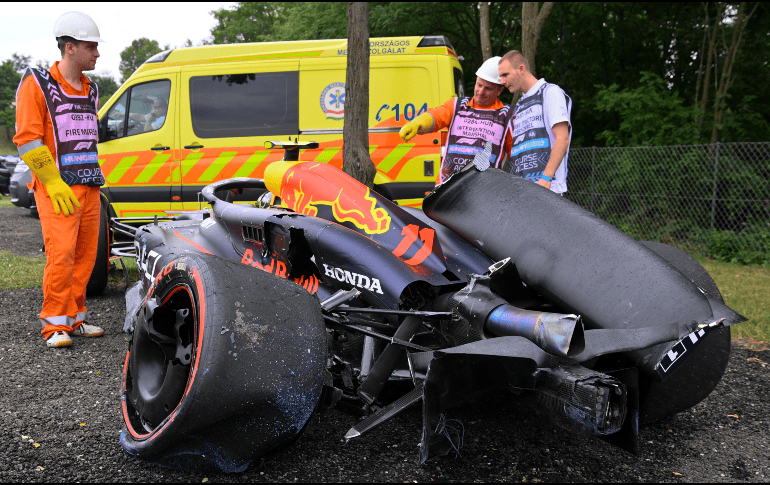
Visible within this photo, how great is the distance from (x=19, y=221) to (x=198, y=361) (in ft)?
40.7

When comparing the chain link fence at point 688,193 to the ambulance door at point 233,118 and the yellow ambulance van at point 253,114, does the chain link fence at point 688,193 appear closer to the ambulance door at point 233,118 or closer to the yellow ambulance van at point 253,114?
the yellow ambulance van at point 253,114

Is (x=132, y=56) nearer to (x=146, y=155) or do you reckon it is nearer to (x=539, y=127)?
(x=146, y=155)

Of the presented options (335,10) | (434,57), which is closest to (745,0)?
(434,57)

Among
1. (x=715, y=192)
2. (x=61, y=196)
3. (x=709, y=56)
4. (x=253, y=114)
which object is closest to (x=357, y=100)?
(x=253, y=114)

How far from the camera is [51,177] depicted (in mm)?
3574

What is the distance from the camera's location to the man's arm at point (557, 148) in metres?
3.38

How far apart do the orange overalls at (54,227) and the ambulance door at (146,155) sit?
332cm

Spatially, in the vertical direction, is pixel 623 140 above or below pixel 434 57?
below

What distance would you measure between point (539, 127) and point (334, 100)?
3853 millimetres

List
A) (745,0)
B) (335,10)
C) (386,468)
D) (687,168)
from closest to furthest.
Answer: (386,468)
(687,168)
(745,0)
(335,10)

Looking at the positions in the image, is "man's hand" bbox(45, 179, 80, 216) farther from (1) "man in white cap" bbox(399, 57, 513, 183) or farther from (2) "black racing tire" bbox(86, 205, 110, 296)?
(1) "man in white cap" bbox(399, 57, 513, 183)

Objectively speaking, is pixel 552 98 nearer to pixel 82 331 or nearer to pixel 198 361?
pixel 198 361

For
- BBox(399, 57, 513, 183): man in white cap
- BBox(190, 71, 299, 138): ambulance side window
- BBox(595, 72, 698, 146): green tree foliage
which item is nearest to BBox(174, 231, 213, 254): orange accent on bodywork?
BBox(399, 57, 513, 183): man in white cap

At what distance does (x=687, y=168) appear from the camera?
8289 millimetres
